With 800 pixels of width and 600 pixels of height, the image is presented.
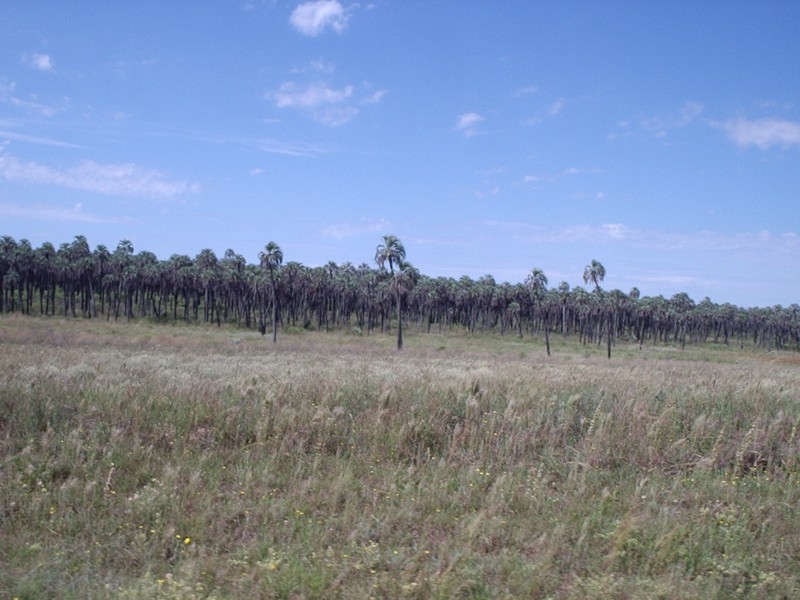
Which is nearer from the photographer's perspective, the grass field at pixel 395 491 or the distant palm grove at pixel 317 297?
the grass field at pixel 395 491

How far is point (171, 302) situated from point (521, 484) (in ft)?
392

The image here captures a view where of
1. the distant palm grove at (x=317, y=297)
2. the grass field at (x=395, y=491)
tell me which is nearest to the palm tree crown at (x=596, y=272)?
the distant palm grove at (x=317, y=297)

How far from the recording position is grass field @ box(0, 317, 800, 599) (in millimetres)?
4633

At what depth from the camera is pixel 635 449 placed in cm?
735

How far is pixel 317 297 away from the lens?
4102 inches

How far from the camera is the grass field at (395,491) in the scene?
4633 millimetres

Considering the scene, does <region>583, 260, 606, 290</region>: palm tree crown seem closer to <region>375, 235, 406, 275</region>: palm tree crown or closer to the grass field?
<region>375, 235, 406, 275</region>: palm tree crown

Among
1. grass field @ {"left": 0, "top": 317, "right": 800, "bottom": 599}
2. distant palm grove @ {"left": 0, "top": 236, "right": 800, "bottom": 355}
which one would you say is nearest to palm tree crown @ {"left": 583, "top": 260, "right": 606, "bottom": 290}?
distant palm grove @ {"left": 0, "top": 236, "right": 800, "bottom": 355}

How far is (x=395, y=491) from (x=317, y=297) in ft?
325

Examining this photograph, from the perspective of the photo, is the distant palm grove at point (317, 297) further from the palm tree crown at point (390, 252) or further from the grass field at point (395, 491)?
the grass field at point (395, 491)

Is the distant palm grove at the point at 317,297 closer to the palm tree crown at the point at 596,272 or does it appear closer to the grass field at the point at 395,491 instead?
the palm tree crown at the point at 596,272

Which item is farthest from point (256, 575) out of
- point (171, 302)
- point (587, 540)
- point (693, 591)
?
point (171, 302)

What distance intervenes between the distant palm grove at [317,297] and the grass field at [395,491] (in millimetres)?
53154

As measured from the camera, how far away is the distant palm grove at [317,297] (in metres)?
86.6
